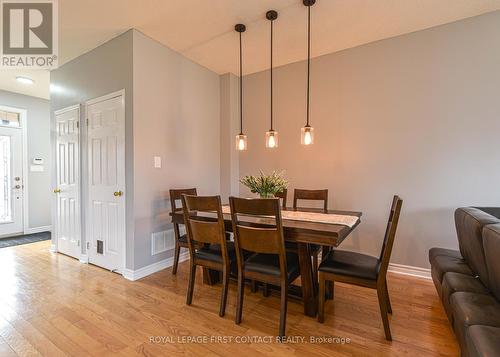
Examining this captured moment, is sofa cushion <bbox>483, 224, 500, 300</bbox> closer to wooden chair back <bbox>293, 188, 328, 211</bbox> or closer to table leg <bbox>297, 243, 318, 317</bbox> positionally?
table leg <bbox>297, 243, 318, 317</bbox>

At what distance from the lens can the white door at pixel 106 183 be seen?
2.80 m

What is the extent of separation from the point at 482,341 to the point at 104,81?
386 centimetres

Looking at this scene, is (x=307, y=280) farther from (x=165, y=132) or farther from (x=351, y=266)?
(x=165, y=132)

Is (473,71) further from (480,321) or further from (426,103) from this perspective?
(480,321)

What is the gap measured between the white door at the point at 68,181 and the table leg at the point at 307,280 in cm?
304

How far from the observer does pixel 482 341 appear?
1.07 meters

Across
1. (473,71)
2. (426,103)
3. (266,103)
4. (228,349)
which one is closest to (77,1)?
(266,103)

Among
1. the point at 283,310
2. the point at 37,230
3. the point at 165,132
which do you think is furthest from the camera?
the point at 37,230

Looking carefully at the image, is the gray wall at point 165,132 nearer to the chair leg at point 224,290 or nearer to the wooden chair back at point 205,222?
the wooden chair back at point 205,222

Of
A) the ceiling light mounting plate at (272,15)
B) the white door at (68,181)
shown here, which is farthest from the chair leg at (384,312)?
the white door at (68,181)

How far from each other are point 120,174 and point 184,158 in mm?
832

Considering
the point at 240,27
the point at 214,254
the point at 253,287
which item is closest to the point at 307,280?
the point at 253,287

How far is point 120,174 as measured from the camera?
2787mm

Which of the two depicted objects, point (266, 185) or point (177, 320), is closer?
point (177, 320)
